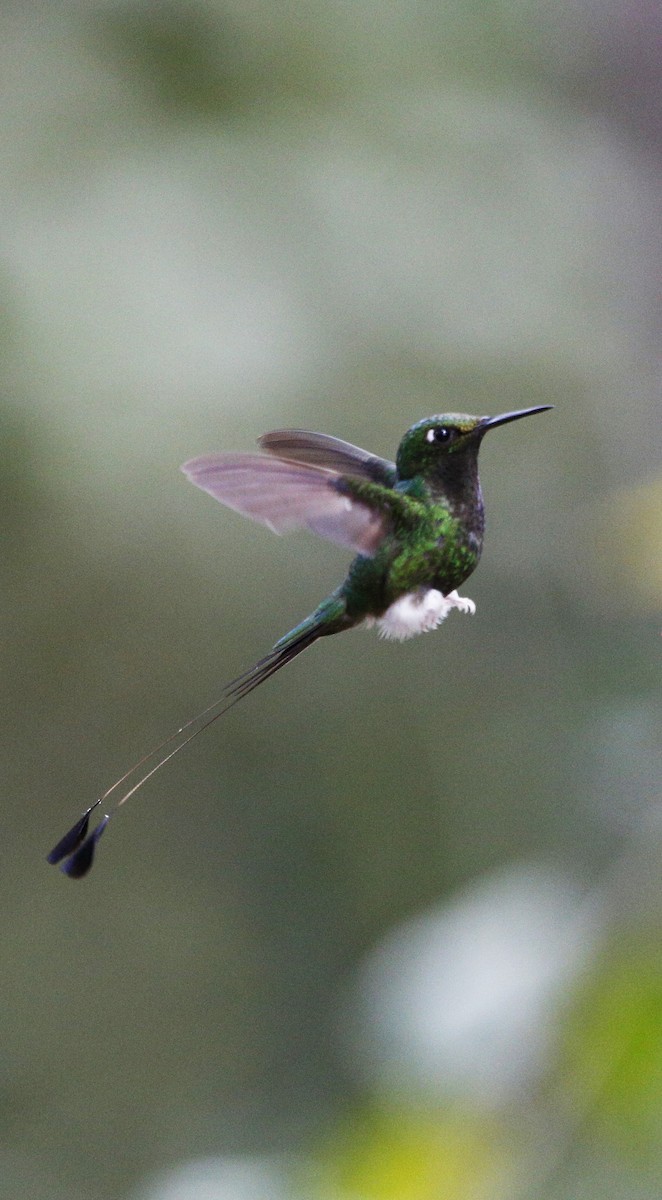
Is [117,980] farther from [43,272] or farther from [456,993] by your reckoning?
[456,993]

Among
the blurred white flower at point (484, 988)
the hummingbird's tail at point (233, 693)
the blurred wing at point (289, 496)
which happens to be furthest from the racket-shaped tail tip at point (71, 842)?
the blurred white flower at point (484, 988)

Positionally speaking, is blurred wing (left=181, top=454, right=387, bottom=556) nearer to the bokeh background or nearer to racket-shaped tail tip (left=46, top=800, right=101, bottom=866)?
racket-shaped tail tip (left=46, top=800, right=101, bottom=866)

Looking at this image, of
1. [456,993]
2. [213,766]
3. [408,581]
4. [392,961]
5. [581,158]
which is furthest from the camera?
[213,766]

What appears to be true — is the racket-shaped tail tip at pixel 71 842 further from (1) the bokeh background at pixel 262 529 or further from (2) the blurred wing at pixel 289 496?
(1) the bokeh background at pixel 262 529

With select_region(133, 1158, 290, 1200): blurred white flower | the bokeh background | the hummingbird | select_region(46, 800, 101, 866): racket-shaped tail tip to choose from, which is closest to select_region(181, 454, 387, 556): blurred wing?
the hummingbird

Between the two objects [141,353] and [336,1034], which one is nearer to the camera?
[141,353]

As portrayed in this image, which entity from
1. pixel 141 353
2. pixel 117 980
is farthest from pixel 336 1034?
pixel 141 353

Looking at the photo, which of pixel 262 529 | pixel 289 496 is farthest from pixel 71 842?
pixel 262 529
